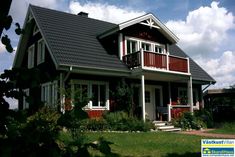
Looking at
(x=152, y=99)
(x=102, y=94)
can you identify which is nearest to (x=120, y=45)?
(x=102, y=94)

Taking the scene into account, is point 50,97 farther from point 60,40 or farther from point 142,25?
point 142,25

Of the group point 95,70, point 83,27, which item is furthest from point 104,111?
point 83,27

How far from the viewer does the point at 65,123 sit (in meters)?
1.35

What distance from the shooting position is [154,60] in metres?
17.9

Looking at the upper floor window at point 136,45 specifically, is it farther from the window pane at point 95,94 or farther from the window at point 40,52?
the window at point 40,52

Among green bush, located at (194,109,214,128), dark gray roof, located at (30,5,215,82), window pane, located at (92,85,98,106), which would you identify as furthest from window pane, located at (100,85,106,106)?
green bush, located at (194,109,214,128)

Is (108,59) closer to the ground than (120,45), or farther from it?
closer to the ground

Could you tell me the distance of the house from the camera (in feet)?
53.8

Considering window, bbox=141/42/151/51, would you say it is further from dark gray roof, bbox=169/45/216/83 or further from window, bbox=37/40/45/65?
window, bbox=37/40/45/65

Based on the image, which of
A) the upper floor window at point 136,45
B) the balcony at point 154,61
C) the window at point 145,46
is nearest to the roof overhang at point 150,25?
the upper floor window at point 136,45

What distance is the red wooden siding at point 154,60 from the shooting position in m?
17.4

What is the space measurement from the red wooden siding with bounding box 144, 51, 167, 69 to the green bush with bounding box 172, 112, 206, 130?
321cm

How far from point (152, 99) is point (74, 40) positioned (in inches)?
260

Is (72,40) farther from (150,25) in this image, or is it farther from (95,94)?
(150,25)
